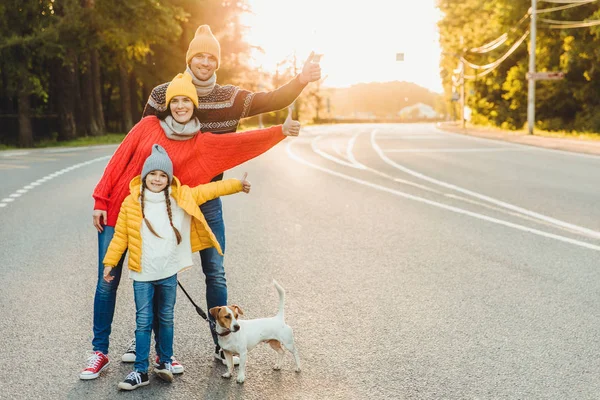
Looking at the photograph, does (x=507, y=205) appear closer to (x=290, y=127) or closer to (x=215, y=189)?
(x=290, y=127)

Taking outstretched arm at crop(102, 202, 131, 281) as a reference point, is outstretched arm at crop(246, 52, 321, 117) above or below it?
above

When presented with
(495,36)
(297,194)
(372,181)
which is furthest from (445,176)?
(495,36)

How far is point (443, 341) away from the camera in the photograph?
4945mm

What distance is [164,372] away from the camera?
4246mm

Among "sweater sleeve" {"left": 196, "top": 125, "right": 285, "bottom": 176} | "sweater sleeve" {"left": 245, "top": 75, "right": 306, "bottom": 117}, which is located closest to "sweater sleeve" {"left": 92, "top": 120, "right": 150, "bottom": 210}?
"sweater sleeve" {"left": 196, "top": 125, "right": 285, "bottom": 176}

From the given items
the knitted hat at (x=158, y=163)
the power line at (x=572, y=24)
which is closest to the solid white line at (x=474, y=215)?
the knitted hat at (x=158, y=163)

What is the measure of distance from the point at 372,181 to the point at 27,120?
23.7 metres

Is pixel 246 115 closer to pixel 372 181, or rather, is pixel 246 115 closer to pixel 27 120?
pixel 372 181

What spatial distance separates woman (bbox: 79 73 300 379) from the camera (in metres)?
4.34

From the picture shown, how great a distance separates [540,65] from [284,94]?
141 feet

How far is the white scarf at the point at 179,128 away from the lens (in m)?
4.34

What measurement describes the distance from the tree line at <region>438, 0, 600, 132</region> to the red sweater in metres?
36.3

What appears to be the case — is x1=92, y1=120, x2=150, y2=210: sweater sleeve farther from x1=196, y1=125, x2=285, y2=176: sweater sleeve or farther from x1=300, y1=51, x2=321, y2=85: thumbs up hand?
x1=300, y1=51, x2=321, y2=85: thumbs up hand

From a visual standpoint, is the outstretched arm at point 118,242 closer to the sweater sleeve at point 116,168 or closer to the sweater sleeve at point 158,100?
the sweater sleeve at point 116,168
